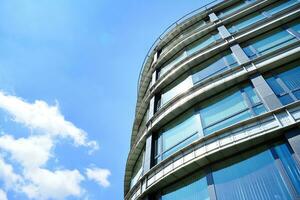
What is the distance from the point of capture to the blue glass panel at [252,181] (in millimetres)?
7598

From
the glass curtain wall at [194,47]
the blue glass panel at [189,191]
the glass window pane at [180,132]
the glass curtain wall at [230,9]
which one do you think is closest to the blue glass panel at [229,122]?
the glass window pane at [180,132]

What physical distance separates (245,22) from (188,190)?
37.7ft

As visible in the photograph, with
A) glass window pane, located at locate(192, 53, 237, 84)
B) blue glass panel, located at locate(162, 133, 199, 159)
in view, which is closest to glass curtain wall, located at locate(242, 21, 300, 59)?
glass window pane, located at locate(192, 53, 237, 84)

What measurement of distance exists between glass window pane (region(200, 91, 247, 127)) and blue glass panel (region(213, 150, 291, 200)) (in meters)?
2.52

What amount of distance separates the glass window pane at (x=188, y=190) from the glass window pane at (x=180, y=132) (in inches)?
87.7

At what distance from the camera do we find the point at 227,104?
38.0 feet

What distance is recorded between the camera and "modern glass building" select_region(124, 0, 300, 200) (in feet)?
27.5

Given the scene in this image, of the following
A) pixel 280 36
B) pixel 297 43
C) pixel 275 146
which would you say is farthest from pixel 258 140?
pixel 280 36

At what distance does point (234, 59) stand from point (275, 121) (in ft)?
17.5

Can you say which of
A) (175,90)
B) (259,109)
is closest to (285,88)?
(259,109)

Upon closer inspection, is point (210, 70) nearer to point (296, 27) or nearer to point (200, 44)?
point (200, 44)

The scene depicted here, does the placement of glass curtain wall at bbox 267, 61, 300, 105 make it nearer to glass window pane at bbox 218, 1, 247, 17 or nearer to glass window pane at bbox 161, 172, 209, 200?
glass window pane at bbox 161, 172, 209, 200

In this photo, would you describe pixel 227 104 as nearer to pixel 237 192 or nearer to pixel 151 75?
pixel 237 192

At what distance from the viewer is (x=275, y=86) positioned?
10.8m
